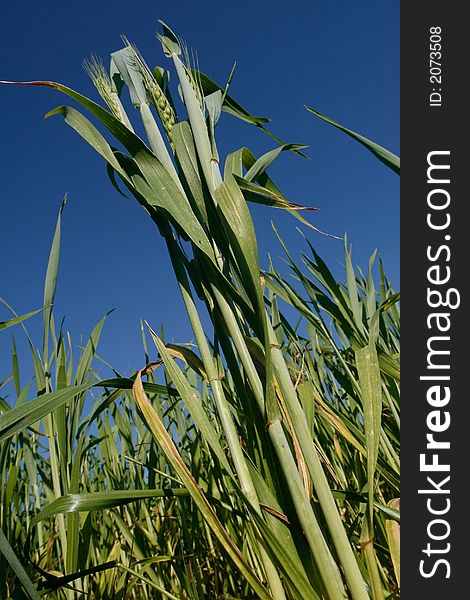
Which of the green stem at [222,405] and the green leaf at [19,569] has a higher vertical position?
the green stem at [222,405]

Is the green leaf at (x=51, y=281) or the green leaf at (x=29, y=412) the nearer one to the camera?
the green leaf at (x=29, y=412)

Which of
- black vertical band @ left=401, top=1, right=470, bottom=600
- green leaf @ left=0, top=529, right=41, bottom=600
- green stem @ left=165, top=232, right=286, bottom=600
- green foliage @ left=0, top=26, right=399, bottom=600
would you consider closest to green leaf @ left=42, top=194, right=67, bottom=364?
green foliage @ left=0, top=26, right=399, bottom=600

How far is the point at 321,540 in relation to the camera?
520 mm

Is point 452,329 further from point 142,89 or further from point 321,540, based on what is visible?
point 142,89

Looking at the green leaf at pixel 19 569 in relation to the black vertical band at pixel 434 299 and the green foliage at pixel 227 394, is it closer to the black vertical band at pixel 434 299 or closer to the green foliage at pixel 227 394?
the green foliage at pixel 227 394

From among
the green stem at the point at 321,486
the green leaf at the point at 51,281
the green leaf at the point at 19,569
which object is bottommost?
the green leaf at the point at 19,569

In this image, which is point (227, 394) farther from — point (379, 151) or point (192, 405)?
point (379, 151)

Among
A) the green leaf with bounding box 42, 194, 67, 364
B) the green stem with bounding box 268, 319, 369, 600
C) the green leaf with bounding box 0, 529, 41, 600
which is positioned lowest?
the green leaf with bounding box 0, 529, 41, 600

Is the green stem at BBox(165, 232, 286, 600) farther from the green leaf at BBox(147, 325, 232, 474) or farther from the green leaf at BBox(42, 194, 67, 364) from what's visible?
the green leaf at BBox(42, 194, 67, 364)

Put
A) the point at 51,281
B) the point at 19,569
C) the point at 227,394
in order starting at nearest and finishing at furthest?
the point at 19,569
the point at 227,394
the point at 51,281

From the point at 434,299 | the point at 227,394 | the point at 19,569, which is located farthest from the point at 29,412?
the point at 434,299

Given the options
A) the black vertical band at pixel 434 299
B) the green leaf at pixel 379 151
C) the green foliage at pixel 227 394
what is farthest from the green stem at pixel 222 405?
the green leaf at pixel 379 151

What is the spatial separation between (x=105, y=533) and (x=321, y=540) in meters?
0.88

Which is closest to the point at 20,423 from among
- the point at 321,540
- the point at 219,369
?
the point at 219,369
